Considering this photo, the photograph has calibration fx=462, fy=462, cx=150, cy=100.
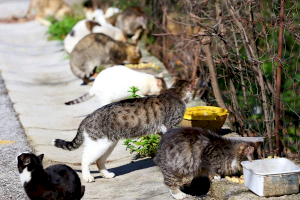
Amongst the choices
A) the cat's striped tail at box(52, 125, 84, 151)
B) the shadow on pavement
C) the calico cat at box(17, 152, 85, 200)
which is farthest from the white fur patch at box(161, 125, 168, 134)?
the calico cat at box(17, 152, 85, 200)

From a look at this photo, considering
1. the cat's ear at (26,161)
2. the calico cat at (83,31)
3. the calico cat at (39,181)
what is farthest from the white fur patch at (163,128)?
the calico cat at (83,31)

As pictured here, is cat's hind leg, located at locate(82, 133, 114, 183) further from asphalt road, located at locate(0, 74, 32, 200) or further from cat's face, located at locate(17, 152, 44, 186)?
cat's face, located at locate(17, 152, 44, 186)

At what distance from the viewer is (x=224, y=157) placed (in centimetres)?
539

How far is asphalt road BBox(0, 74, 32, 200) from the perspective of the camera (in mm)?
5707

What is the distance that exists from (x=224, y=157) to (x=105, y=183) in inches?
67.1

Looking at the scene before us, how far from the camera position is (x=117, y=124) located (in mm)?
6133

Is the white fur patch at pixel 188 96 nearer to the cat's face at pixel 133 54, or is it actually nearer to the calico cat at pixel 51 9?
the cat's face at pixel 133 54

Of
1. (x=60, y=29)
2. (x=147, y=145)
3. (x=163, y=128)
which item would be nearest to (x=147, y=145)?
(x=147, y=145)

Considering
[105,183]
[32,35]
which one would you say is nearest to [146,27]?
[32,35]

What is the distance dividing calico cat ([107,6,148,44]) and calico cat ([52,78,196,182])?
29.5 ft

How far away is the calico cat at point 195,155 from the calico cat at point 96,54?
21.3ft

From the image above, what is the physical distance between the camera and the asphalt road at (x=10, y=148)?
225 inches

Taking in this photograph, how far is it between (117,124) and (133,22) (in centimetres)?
953

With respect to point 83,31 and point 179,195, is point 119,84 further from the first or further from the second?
point 83,31
